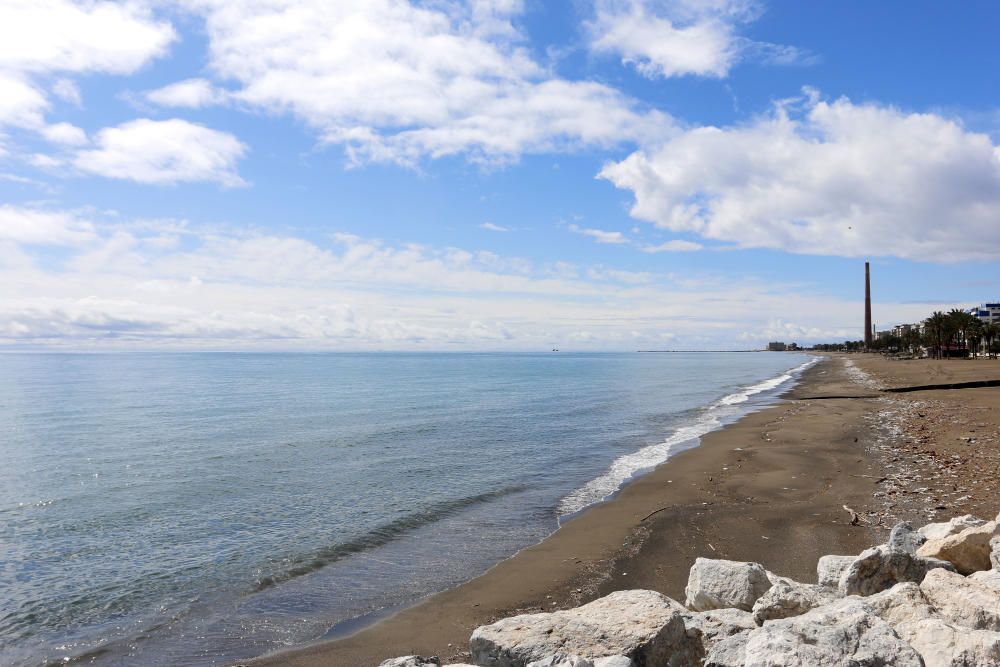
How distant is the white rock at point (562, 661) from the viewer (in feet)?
Result: 15.6

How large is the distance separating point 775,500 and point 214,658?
449 inches

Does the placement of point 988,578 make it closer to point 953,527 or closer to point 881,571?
point 881,571

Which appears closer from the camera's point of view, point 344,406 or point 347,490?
point 347,490

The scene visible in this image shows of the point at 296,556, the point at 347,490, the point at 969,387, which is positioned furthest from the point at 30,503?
the point at 969,387

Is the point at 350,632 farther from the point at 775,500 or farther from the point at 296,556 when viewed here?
the point at 775,500

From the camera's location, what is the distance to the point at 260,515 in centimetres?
1465

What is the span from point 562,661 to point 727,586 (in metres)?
2.49

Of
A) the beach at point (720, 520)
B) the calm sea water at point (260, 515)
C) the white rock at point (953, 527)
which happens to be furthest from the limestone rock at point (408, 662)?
the white rock at point (953, 527)

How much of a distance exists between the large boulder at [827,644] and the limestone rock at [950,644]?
293mm

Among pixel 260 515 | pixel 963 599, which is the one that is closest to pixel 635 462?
pixel 260 515

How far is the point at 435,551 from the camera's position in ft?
39.4

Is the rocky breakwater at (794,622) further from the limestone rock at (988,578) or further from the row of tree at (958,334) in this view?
the row of tree at (958,334)

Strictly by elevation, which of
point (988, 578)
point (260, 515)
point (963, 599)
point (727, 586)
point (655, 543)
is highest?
point (963, 599)

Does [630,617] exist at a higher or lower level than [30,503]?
higher
